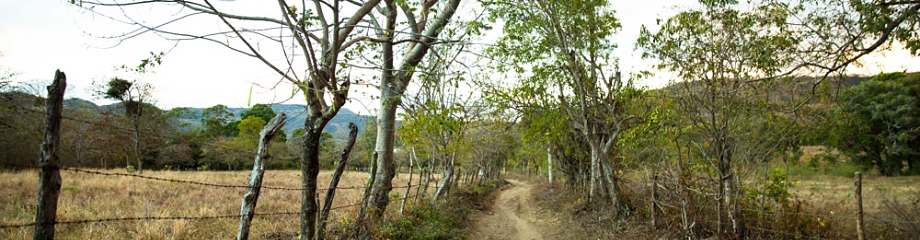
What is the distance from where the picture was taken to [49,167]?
3.05 meters

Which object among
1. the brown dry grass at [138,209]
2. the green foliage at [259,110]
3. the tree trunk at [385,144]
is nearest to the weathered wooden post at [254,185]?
the green foliage at [259,110]

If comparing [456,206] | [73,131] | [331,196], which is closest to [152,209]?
[331,196]

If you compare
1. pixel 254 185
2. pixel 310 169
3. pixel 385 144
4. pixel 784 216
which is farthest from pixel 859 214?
pixel 254 185

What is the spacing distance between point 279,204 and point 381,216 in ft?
16.1

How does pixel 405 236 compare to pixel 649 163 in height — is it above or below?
below

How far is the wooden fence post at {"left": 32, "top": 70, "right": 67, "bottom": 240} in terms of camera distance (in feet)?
9.94

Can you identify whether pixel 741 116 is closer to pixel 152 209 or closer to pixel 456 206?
pixel 456 206

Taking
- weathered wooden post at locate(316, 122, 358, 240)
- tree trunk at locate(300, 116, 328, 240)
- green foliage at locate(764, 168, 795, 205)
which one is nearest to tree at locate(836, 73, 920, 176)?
green foliage at locate(764, 168, 795, 205)

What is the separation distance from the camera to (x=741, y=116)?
7.54m

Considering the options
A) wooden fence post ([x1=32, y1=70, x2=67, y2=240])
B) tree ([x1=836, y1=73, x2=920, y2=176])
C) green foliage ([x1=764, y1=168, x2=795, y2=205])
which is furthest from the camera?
tree ([x1=836, y1=73, x2=920, y2=176])

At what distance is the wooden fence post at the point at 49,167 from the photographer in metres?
3.03

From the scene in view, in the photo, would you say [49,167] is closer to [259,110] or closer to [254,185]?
[254,185]

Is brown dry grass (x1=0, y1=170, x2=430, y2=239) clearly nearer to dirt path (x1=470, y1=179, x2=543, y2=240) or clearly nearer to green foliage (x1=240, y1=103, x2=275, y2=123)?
green foliage (x1=240, y1=103, x2=275, y2=123)

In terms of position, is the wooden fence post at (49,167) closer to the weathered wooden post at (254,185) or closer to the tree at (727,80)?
the weathered wooden post at (254,185)
